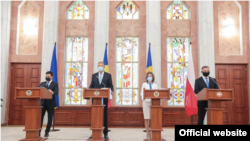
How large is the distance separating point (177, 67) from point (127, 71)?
6.40 ft

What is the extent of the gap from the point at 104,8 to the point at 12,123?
566 cm

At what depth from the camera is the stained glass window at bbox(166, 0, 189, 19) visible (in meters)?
10.3

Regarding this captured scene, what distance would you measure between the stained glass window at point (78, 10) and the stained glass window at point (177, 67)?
3521 millimetres

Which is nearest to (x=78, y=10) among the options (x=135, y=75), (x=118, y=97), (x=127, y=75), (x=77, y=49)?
(x=77, y=49)

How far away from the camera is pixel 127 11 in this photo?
1038cm

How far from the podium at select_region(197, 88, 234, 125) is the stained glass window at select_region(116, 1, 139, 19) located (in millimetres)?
6036

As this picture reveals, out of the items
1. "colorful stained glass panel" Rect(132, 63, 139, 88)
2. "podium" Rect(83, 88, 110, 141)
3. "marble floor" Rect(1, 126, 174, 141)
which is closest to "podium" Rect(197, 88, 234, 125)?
"marble floor" Rect(1, 126, 174, 141)

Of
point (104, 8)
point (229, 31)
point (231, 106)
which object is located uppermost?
point (104, 8)

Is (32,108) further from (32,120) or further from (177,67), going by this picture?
(177,67)

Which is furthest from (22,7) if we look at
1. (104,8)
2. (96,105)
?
(96,105)

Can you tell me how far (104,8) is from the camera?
9992 mm

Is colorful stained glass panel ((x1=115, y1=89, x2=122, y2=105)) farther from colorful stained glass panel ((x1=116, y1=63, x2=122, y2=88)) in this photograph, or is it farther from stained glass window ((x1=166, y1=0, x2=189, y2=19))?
stained glass window ((x1=166, y1=0, x2=189, y2=19))

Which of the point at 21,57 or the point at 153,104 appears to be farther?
the point at 21,57

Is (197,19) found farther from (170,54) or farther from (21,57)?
(21,57)
